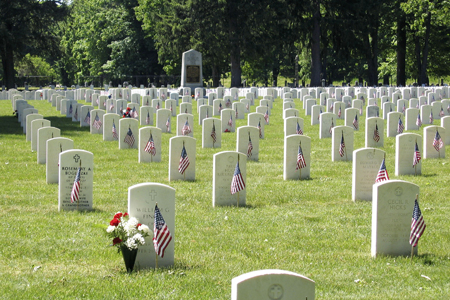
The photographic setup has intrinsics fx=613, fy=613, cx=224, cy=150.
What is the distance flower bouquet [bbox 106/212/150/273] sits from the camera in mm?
6988

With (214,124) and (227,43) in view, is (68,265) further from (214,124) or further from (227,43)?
(227,43)

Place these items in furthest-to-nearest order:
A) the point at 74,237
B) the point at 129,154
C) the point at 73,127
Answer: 1. the point at 73,127
2. the point at 129,154
3. the point at 74,237

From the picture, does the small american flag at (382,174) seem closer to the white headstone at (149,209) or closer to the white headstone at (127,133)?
the white headstone at (149,209)

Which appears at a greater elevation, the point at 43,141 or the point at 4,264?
the point at 43,141

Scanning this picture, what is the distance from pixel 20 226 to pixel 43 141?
5936 millimetres

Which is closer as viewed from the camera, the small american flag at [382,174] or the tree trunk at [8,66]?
the small american flag at [382,174]

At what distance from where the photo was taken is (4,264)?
751 centimetres

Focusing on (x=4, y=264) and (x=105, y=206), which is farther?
(x=105, y=206)

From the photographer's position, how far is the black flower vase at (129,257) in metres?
7.09

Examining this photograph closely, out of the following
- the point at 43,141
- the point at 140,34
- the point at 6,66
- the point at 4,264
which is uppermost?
the point at 140,34

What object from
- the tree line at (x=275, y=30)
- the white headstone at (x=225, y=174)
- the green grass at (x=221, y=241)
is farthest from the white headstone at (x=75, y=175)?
the tree line at (x=275, y=30)

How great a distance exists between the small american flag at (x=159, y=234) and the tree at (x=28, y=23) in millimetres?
43312

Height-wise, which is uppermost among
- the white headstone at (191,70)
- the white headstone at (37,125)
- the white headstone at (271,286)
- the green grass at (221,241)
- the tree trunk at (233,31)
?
the tree trunk at (233,31)

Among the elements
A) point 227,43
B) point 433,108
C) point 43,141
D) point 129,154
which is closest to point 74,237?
point 43,141
